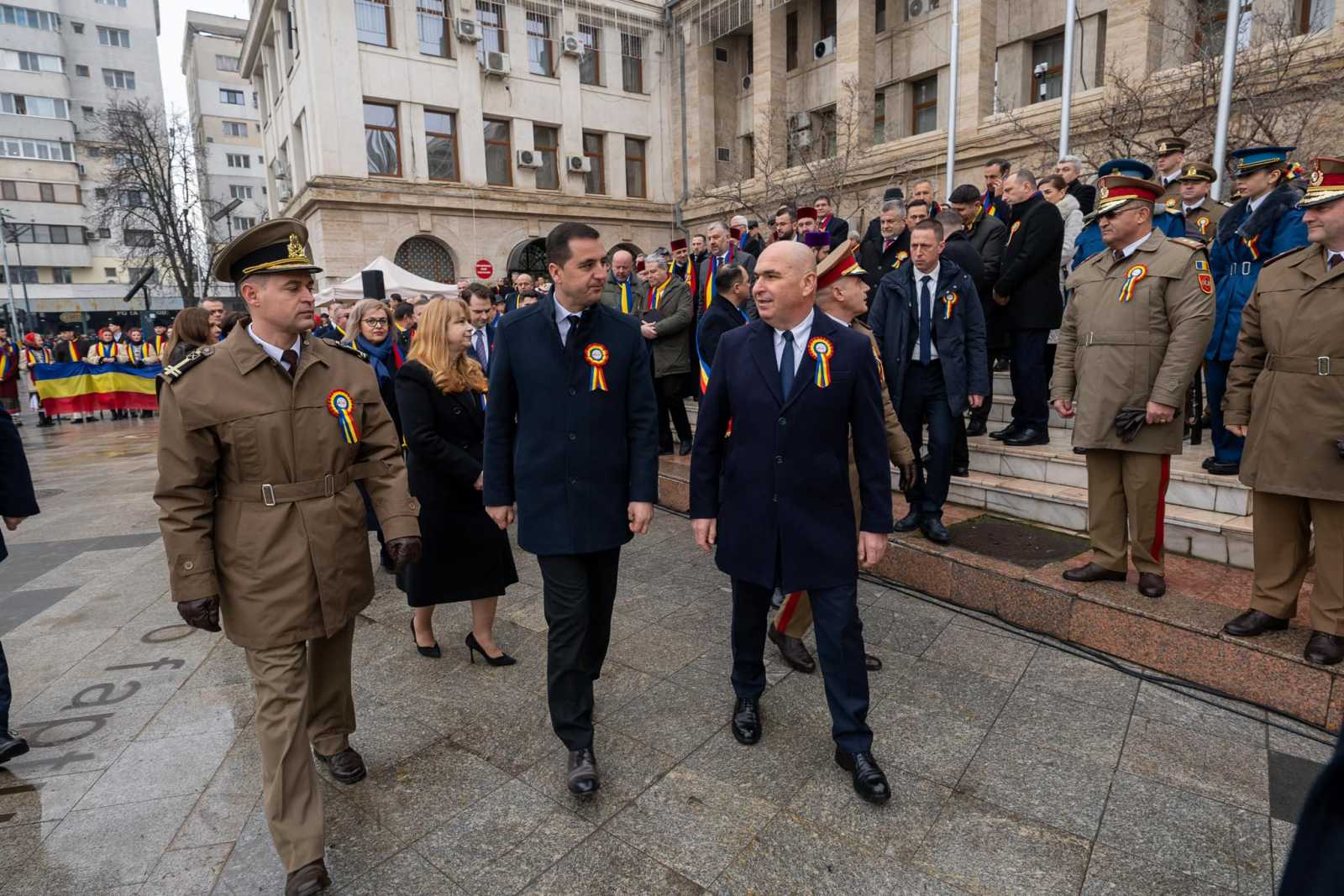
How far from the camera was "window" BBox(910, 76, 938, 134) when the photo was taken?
22.4 m

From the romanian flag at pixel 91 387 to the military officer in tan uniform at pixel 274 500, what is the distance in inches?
742

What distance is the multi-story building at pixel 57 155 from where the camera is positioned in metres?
54.0

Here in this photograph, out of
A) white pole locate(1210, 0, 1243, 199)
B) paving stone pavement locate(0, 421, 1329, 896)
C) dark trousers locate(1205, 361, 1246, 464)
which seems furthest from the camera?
white pole locate(1210, 0, 1243, 199)

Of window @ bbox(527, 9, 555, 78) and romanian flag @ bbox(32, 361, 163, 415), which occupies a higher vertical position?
window @ bbox(527, 9, 555, 78)

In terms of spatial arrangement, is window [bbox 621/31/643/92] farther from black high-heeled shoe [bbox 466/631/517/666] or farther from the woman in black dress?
black high-heeled shoe [bbox 466/631/517/666]

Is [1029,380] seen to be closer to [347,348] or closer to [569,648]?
[569,648]

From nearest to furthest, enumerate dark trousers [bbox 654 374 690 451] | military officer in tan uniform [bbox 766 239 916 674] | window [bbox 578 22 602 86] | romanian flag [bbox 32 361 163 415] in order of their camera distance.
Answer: military officer in tan uniform [bbox 766 239 916 674], dark trousers [bbox 654 374 690 451], romanian flag [bbox 32 361 163 415], window [bbox 578 22 602 86]

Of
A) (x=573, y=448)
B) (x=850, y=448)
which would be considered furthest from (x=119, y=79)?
(x=850, y=448)

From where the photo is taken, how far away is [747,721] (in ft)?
11.4

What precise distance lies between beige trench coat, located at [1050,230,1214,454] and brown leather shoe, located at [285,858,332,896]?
4.18 metres

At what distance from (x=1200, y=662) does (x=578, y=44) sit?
28168 mm

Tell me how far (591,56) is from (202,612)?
1167 inches

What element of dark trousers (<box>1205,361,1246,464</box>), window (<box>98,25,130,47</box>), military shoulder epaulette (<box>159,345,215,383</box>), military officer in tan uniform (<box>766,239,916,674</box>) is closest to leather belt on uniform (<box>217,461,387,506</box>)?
military shoulder epaulette (<box>159,345,215,383</box>)

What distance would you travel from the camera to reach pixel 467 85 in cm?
2516
